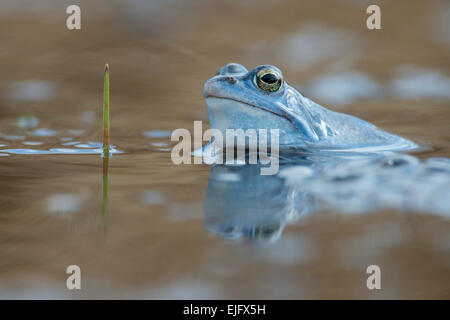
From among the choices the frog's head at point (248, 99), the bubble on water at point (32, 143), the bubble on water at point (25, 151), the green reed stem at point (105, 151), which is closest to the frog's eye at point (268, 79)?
the frog's head at point (248, 99)

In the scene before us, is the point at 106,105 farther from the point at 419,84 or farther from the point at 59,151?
the point at 419,84

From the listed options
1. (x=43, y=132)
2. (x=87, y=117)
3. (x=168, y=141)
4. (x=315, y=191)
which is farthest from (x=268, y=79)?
(x=87, y=117)

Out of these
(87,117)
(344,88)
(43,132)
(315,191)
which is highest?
(344,88)

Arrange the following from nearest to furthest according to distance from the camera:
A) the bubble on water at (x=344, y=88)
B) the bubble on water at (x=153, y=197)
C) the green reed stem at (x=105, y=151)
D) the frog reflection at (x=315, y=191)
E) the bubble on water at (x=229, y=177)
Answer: the frog reflection at (x=315, y=191) → the green reed stem at (x=105, y=151) → the bubble on water at (x=153, y=197) → the bubble on water at (x=229, y=177) → the bubble on water at (x=344, y=88)

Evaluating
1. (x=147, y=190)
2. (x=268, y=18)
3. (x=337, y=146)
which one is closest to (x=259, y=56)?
(x=268, y=18)

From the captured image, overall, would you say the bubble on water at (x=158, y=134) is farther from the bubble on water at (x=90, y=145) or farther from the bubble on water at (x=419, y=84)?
the bubble on water at (x=419, y=84)
